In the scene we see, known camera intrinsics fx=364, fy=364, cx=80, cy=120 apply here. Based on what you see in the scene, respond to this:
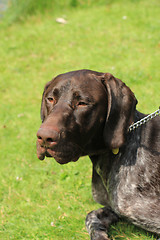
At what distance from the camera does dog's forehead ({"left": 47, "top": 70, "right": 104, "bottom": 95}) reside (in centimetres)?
340

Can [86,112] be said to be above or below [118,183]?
above

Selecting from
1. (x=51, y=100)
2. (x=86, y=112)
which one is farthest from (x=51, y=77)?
(x=86, y=112)

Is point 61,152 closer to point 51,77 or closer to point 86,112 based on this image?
point 86,112

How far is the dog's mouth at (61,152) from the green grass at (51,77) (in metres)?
1.15

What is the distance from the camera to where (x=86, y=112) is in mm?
3326

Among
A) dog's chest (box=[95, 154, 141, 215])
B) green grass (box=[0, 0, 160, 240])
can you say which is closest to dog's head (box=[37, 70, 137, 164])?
dog's chest (box=[95, 154, 141, 215])

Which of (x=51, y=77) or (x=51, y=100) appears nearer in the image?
(x=51, y=100)

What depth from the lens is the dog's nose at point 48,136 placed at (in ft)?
9.92

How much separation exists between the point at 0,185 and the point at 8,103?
3.16 metres

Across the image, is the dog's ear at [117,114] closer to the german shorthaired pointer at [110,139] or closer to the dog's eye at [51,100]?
the german shorthaired pointer at [110,139]

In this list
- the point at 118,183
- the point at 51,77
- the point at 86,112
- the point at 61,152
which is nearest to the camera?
the point at 61,152

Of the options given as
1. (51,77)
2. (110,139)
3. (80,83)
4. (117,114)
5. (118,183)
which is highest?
(80,83)

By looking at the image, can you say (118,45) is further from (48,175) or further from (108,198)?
(108,198)

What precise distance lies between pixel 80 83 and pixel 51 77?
5.62m
